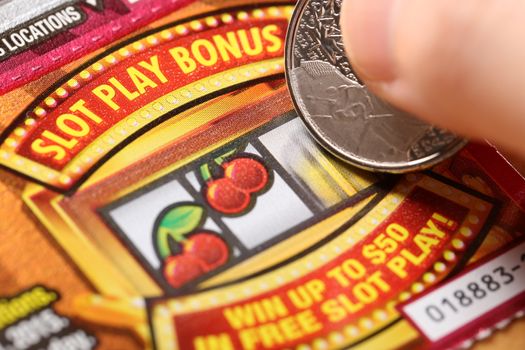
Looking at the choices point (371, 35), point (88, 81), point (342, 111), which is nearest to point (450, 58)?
point (371, 35)

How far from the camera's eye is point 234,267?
65 centimetres

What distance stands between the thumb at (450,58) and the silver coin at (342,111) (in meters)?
0.07

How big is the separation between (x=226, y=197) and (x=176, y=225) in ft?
0.18

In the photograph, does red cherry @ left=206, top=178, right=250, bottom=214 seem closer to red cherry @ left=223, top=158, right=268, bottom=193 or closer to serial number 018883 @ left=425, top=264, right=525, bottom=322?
red cherry @ left=223, top=158, right=268, bottom=193

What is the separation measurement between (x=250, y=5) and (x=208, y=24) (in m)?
0.06

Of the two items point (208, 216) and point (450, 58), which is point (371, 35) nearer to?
point (450, 58)

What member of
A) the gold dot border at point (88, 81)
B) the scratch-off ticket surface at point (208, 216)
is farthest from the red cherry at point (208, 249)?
the gold dot border at point (88, 81)

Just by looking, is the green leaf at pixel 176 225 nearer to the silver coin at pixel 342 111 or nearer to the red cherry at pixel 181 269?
the red cherry at pixel 181 269

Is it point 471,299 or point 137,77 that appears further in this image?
point 137,77

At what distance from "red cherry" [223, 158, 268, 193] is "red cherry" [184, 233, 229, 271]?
61 millimetres

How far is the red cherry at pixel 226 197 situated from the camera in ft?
2.25

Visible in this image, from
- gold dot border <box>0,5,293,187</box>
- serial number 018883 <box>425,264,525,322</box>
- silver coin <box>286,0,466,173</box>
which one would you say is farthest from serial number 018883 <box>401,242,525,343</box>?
gold dot border <box>0,5,293,187</box>

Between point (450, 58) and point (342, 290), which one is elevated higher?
point (450, 58)

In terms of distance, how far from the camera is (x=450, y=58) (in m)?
0.54
